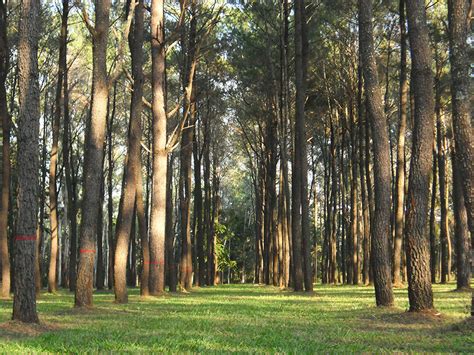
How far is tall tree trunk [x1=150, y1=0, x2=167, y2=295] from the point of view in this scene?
57.4 ft

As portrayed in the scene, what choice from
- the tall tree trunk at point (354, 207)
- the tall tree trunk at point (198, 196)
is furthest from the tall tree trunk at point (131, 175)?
the tall tree trunk at point (354, 207)

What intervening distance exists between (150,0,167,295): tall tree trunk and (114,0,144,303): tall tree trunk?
70.3 inches

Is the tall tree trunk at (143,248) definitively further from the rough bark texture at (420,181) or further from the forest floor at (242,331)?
the rough bark texture at (420,181)

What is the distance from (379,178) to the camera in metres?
12.0

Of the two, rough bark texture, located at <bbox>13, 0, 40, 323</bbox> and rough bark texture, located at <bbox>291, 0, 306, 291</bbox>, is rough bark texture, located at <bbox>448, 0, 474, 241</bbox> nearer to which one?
rough bark texture, located at <bbox>13, 0, 40, 323</bbox>

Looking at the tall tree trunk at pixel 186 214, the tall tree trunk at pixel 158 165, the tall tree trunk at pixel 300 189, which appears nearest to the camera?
the tall tree trunk at pixel 158 165

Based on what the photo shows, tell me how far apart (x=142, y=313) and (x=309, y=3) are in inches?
647

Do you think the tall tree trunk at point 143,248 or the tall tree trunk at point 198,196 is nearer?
the tall tree trunk at point 143,248

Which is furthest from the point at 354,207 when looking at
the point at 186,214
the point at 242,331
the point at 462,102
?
the point at 242,331

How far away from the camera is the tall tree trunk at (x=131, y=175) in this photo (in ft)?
46.9

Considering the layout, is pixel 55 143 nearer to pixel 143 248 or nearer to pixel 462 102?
pixel 143 248

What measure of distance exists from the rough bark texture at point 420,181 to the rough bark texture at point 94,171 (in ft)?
19.5

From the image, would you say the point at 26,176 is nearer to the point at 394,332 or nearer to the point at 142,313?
the point at 142,313

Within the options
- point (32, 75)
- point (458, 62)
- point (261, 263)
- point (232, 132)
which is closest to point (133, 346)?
point (32, 75)
